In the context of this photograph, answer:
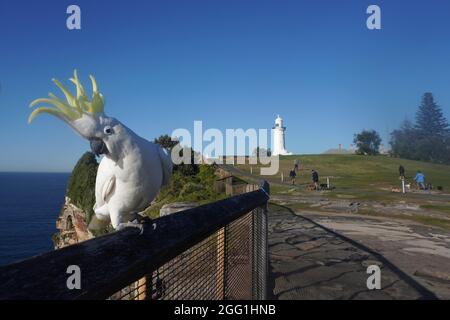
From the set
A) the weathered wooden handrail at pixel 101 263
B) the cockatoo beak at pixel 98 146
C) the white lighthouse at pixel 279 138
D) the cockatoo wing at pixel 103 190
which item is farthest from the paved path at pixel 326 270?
the white lighthouse at pixel 279 138

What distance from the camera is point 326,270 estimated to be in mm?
7027

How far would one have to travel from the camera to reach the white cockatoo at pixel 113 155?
2.10 meters

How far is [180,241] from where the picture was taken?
169 centimetres

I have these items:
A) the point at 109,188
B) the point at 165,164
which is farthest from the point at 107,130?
the point at 165,164

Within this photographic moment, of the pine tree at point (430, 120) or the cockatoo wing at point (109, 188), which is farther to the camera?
the pine tree at point (430, 120)

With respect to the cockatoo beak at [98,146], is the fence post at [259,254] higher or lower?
lower

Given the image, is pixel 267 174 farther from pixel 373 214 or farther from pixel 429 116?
pixel 429 116

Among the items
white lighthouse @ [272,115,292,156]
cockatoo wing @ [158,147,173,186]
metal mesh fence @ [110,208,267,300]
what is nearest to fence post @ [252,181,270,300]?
metal mesh fence @ [110,208,267,300]

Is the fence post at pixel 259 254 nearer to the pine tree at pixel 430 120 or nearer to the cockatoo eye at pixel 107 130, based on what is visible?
the cockatoo eye at pixel 107 130

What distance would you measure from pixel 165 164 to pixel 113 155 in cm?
40

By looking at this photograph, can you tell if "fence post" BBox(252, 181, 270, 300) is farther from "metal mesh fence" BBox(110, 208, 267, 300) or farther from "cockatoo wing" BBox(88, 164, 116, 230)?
"cockatoo wing" BBox(88, 164, 116, 230)

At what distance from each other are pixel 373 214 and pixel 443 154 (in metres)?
78.4

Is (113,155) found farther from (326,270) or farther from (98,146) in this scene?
(326,270)

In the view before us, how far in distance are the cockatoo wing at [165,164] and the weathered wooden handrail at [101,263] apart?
0.61 meters
